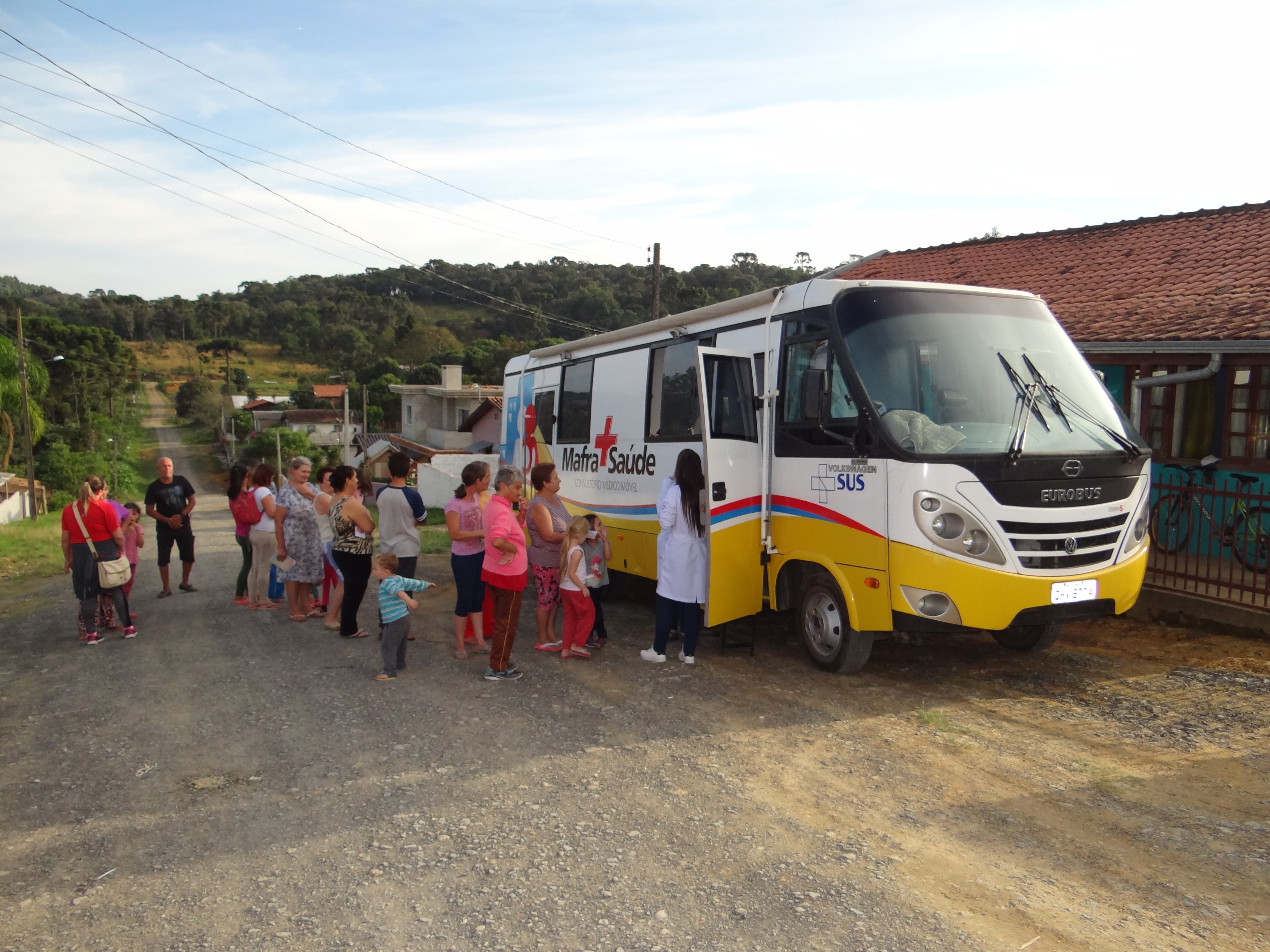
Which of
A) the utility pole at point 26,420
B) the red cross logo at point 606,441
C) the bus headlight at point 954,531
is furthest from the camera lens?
the utility pole at point 26,420

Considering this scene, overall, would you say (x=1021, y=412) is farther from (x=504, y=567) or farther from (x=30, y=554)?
(x=30, y=554)

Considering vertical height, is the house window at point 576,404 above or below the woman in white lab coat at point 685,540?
above

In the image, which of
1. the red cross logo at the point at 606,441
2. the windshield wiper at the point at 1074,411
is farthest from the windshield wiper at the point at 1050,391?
the red cross logo at the point at 606,441

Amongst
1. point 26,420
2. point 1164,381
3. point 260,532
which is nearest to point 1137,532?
point 1164,381

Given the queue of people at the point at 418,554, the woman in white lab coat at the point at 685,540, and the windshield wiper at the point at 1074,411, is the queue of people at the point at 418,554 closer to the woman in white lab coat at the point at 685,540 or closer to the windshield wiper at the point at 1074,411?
the woman in white lab coat at the point at 685,540

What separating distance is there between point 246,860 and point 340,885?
0.57 m

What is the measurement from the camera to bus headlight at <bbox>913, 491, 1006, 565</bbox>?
6.22 m

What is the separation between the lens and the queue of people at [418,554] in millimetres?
7262

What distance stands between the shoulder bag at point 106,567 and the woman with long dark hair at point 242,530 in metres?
1.47

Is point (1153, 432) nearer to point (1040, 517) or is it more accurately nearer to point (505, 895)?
point (1040, 517)

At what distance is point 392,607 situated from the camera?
716cm

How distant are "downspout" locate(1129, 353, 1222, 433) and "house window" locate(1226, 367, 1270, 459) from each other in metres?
0.30

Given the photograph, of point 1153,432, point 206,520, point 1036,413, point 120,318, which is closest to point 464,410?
point 206,520

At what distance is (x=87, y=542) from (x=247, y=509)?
1.88 metres
